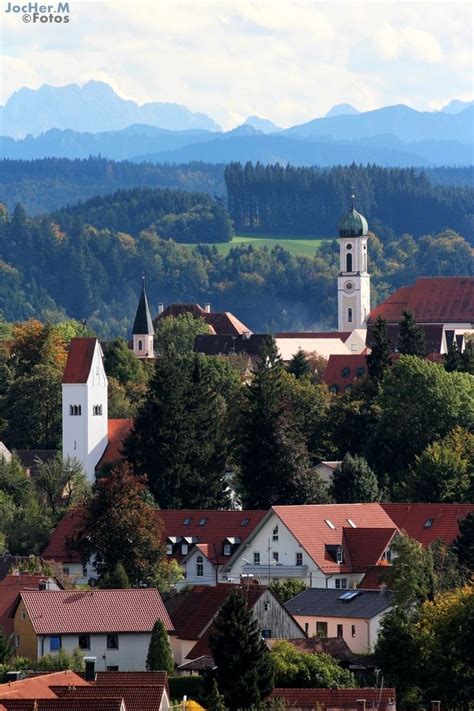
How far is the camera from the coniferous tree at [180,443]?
8150 centimetres

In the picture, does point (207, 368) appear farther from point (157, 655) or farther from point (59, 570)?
point (157, 655)

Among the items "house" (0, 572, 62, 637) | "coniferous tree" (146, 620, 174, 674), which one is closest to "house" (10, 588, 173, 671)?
"house" (0, 572, 62, 637)

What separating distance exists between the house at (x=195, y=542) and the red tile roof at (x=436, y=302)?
7643 centimetres

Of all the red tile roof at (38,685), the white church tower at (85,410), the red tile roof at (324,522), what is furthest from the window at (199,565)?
the red tile roof at (38,685)

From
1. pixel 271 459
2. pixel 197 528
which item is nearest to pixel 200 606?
pixel 197 528

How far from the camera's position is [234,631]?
161 feet

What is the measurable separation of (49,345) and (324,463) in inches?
955

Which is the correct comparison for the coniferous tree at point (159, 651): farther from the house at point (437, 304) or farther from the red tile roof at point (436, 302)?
the red tile roof at point (436, 302)

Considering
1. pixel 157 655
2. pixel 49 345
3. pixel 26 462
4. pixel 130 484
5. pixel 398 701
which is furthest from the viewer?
pixel 49 345

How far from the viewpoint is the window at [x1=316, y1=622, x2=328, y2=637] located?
59.8 metres

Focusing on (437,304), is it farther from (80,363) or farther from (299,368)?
(80,363)

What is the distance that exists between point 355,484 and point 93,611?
22.4 m

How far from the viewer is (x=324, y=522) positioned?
72.1m

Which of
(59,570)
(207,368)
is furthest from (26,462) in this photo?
(59,570)
